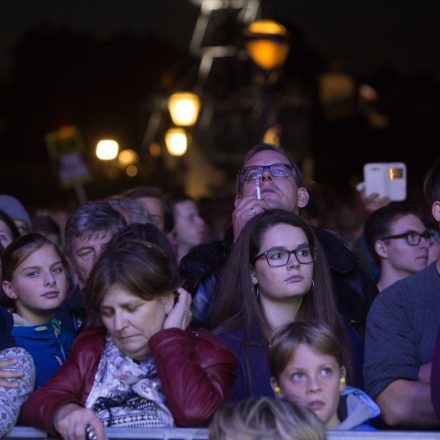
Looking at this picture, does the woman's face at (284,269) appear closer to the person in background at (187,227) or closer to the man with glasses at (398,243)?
the man with glasses at (398,243)

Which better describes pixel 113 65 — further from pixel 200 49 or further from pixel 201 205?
pixel 201 205

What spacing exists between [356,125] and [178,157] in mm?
34388

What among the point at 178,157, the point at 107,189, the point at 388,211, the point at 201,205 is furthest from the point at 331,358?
the point at 107,189

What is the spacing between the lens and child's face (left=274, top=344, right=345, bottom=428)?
3652mm

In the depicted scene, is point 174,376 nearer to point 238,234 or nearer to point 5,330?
point 5,330

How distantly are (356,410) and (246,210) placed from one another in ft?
5.46

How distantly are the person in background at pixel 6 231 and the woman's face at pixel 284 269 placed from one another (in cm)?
226

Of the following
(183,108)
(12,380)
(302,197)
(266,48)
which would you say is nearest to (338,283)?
(302,197)

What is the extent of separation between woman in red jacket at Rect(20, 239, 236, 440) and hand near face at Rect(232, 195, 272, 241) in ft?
3.65

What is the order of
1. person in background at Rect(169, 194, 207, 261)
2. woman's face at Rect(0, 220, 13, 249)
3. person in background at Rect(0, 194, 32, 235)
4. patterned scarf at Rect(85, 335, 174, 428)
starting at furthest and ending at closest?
person in background at Rect(169, 194, 207, 261), person in background at Rect(0, 194, 32, 235), woman's face at Rect(0, 220, 13, 249), patterned scarf at Rect(85, 335, 174, 428)

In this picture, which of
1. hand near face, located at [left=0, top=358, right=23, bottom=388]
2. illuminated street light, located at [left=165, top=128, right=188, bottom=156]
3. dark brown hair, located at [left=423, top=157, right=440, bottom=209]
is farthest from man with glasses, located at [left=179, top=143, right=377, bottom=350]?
illuminated street light, located at [left=165, top=128, right=188, bottom=156]

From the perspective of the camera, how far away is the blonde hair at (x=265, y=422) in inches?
122

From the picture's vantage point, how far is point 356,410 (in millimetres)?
3729

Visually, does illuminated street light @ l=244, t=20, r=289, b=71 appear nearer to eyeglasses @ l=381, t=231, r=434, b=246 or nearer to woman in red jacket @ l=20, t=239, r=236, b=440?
eyeglasses @ l=381, t=231, r=434, b=246
